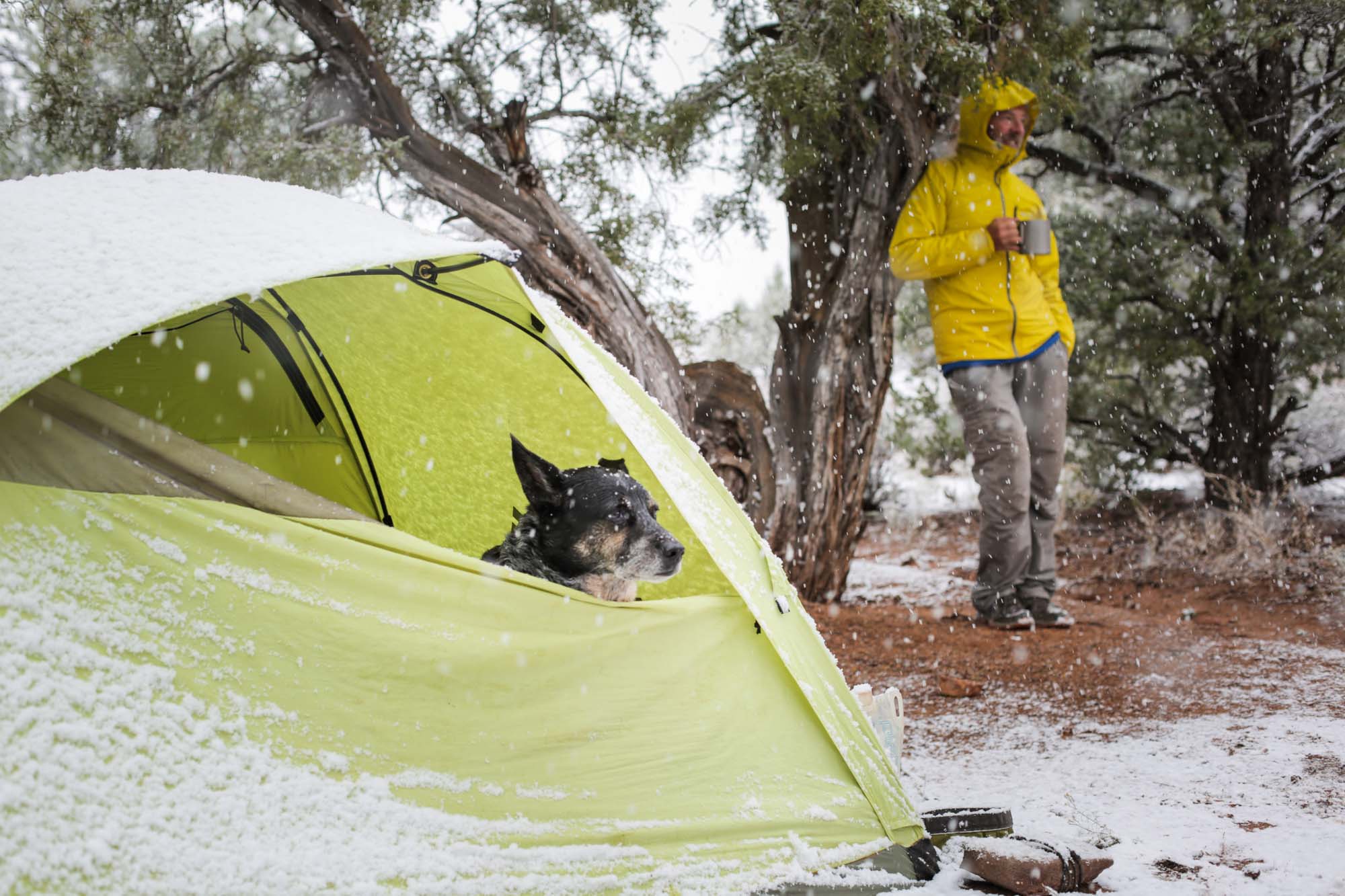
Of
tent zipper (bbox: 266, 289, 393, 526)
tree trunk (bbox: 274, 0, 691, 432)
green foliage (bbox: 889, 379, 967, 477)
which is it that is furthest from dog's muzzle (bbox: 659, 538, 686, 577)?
green foliage (bbox: 889, 379, 967, 477)

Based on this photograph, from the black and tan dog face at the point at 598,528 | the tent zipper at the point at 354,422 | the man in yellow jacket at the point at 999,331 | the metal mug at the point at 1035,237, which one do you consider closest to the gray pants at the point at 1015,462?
the man in yellow jacket at the point at 999,331

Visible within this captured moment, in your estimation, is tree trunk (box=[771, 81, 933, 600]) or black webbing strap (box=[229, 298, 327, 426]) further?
tree trunk (box=[771, 81, 933, 600])

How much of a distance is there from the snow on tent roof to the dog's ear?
636mm

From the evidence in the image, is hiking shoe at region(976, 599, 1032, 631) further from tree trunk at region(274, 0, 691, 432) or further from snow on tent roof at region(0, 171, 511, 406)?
snow on tent roof at region(0, 171, 511, 406)

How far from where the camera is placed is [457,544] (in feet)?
10.9

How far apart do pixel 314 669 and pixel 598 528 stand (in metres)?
1.01

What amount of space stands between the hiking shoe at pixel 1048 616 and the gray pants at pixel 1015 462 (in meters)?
0.03

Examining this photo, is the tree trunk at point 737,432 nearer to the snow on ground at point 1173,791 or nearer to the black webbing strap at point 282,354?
the snow on ground at point 1173,791

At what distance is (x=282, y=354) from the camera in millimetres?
3184

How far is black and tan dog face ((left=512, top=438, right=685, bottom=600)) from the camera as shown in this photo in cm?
266

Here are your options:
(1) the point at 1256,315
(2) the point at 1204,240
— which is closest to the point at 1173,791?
(1) the point at 1256,315

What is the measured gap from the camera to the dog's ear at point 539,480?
275 cm

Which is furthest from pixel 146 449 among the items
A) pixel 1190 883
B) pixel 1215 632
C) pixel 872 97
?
pixel 1215 632

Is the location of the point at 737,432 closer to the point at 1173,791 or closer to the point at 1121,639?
the point at 1121,639
